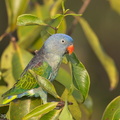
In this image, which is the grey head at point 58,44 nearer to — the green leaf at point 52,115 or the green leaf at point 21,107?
the green leaf at point 21,107

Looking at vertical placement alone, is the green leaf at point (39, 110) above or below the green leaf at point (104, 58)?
above

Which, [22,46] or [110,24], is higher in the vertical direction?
[22,46]

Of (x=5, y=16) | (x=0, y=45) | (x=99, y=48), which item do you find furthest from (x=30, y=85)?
(x=5, y=16)

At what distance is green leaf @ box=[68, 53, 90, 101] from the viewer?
5.92 ft

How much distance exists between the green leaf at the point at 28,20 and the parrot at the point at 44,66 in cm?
18

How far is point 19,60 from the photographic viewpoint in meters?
2.48

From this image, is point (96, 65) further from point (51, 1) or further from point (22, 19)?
point (22, 19)

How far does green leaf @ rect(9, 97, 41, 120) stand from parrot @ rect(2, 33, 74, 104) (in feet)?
0.10

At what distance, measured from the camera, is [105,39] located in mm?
5422

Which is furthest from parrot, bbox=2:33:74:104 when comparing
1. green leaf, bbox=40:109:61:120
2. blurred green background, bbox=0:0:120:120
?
blurred green background, bbox=0:0:120:120

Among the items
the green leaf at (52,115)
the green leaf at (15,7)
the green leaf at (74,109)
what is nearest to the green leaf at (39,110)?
the green leaf at (52,115)

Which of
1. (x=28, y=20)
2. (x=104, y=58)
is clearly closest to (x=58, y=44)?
(x=28, y=20)

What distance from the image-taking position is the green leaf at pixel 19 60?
2.38 meters

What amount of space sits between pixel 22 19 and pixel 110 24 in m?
3.27
